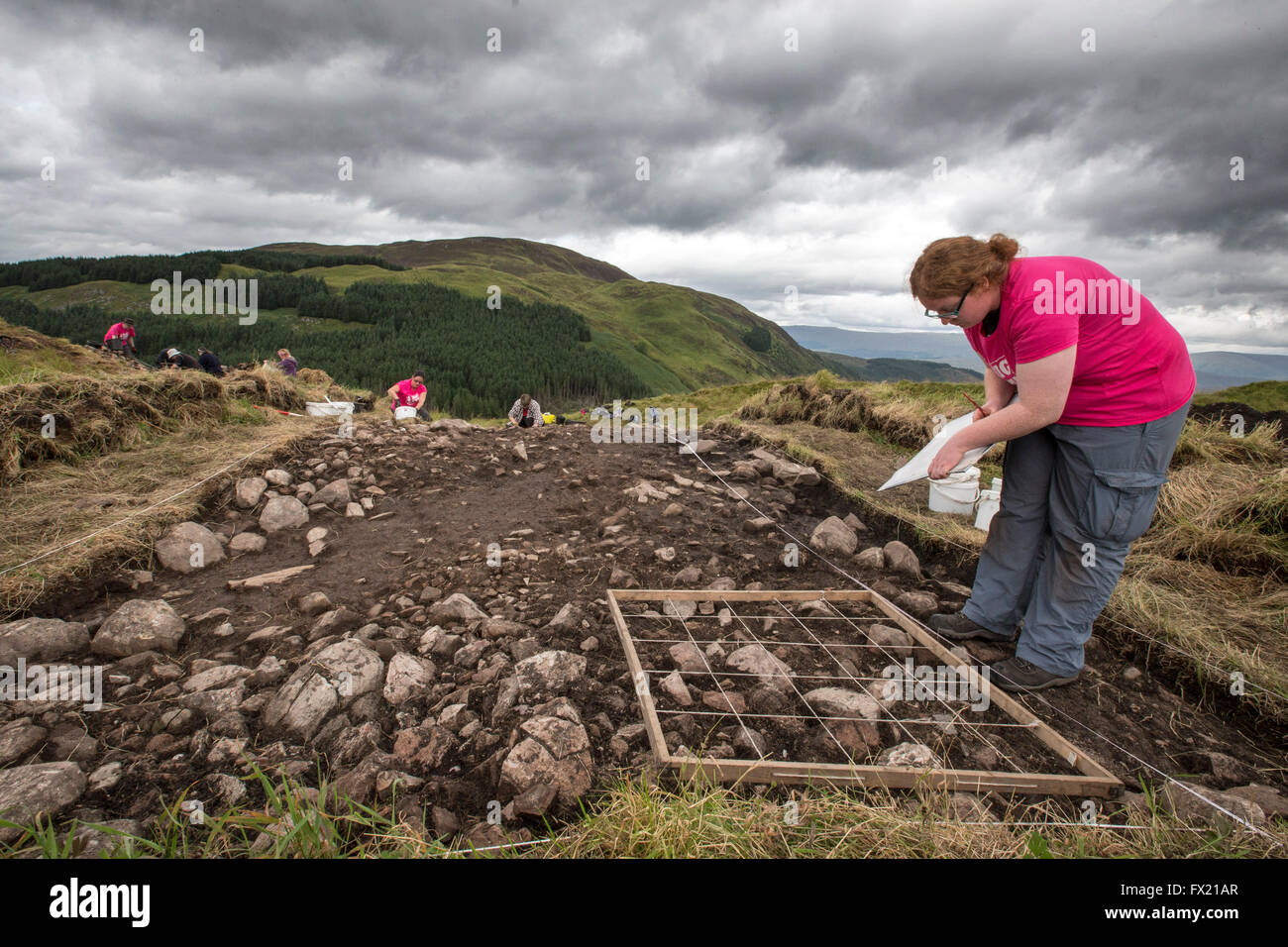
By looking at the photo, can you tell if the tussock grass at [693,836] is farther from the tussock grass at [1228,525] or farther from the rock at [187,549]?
the tussock grass at [1228,525]

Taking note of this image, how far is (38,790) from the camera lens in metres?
2.05

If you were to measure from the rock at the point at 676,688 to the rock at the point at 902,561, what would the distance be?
252 cm

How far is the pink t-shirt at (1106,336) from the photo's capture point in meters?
2.74

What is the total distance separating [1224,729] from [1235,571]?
2.28m

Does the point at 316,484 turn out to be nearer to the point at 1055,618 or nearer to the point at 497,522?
the point at 497,522

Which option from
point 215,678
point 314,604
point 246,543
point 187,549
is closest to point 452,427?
point 246,543

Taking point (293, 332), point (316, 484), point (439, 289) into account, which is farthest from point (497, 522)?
point (439, 289)

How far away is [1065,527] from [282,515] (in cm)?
577

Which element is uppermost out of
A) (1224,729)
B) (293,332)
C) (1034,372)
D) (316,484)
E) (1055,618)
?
(293,332)

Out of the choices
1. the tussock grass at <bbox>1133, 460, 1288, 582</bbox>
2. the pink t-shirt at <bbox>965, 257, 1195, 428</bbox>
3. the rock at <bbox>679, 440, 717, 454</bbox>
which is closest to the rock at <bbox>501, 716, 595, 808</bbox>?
the pink t-shirt at <bbox>965, 257, 1195, 428</bbox>

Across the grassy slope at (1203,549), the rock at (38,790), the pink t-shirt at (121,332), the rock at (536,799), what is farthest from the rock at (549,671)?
the pink t-shirt at (121,332)

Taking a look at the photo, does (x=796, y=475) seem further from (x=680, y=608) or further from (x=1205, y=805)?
(x=1205, y=805)

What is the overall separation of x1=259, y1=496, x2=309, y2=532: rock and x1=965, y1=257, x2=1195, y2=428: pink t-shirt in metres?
5.46

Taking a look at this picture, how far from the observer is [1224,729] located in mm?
2984
